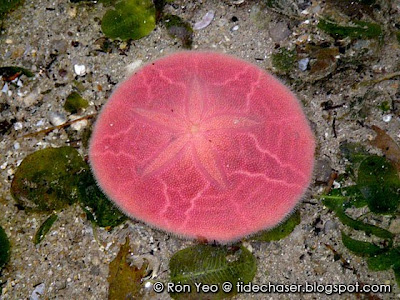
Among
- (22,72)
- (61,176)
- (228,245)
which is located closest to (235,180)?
(228,245)

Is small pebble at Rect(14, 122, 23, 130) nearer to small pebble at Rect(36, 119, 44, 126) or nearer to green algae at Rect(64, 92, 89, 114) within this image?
small pebble at Rect(36, 119, 44, 126)

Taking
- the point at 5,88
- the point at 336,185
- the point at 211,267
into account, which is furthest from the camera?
the point at 5,88

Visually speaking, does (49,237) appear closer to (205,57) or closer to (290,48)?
(205,57)

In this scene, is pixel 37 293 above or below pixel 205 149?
below

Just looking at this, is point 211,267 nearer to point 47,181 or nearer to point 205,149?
point 205,149

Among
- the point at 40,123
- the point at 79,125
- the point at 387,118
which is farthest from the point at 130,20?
the point at 387,118

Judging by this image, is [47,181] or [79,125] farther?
[79,125]
